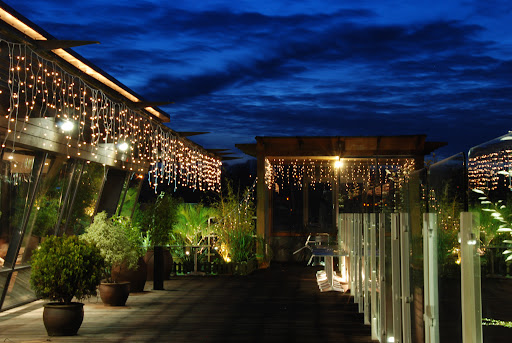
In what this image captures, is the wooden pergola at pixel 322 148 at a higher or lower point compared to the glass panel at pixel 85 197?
higher

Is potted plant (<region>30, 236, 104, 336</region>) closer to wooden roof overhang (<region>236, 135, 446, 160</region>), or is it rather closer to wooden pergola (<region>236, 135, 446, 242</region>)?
wooden pergola (<region>236, 135, 446, 242</region>)

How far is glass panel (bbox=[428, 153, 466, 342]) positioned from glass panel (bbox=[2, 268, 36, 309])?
24.8 ft

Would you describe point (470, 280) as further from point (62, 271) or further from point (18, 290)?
point (18, 290)

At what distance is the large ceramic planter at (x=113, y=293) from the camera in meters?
9.55

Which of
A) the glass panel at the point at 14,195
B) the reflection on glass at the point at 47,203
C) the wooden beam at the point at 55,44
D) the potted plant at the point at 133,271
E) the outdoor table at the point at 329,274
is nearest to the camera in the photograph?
the wooden beam at the point at 55,44

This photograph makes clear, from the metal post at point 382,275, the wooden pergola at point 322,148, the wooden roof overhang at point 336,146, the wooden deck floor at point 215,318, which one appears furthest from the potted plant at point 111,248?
the wooden roof overhang at point 336,146

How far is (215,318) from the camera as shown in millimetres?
8734

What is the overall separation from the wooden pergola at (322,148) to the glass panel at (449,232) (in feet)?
43.0

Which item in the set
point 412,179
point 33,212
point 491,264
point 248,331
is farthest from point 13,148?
point 491,264

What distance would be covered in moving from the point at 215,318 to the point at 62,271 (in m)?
2.36

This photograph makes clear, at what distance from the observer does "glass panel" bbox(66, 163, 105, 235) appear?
12172 mm

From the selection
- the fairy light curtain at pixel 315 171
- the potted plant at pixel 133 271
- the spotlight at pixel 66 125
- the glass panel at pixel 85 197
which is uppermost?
the fairy light curtain at pixel 315 171

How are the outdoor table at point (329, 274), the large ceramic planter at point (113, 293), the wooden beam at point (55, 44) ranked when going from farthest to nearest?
1. the outdoor table at point (329, 274)
2. the large ceramic planter at point (113, 293)
3. the wooden beam at point (55, 44)

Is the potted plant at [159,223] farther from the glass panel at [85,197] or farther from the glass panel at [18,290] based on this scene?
the glass panel at [18,290]
